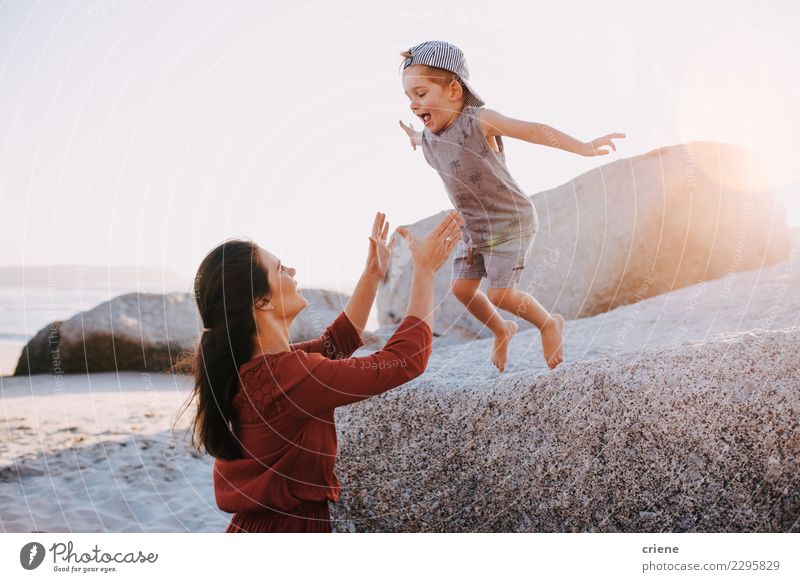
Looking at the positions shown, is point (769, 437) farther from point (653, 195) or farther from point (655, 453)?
point (653, 195)

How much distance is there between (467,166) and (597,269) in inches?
87.0

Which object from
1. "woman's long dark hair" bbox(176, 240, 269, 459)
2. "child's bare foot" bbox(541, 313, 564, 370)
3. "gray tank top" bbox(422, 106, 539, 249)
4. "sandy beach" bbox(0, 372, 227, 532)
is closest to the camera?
"woman's long dark hair" bbox(176, 240, 269, 459)

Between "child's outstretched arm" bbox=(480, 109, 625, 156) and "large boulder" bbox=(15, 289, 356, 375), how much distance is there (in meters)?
3.04

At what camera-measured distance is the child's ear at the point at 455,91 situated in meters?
2.17

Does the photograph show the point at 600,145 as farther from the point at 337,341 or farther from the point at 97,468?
the point at 97,468

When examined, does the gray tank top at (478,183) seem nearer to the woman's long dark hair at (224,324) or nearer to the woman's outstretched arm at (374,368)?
the woman's outstretched arm at (374,368)

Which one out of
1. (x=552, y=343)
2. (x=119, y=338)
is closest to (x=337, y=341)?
(x=552, y=343)

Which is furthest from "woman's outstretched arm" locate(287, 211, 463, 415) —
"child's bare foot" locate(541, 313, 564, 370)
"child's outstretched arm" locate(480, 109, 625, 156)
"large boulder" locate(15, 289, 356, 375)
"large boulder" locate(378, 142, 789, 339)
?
"large boulder" locate(15, 289, 356, 375)

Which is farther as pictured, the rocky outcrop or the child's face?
the child's face

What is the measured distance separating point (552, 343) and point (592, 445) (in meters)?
0.38

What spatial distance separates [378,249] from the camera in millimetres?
1983

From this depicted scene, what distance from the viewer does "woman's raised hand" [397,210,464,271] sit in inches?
68.9

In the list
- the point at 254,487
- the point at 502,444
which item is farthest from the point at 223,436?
the point at 502,444

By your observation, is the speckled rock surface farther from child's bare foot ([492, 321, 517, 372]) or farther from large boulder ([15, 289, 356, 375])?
large boulder ([15, 289, 356, 375])
